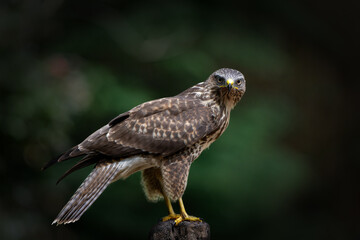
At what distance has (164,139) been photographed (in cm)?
407

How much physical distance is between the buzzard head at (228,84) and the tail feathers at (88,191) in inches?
35.1

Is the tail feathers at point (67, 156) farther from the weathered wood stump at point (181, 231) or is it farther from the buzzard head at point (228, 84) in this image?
the buzzard head at point (228, 84)

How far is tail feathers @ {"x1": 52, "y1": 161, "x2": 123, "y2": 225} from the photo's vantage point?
11.9ft

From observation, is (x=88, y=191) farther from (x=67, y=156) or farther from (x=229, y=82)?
(x=229, y=82)

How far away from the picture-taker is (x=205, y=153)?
7672 mm

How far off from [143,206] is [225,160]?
1258 millimetres

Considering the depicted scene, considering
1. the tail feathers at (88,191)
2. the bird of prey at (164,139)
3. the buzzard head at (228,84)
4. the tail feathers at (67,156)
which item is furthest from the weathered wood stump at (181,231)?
the buzzard head at (228,84)

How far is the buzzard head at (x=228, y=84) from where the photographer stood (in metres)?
4.05

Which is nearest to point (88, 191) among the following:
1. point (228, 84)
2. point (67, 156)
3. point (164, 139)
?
point (67, 156)

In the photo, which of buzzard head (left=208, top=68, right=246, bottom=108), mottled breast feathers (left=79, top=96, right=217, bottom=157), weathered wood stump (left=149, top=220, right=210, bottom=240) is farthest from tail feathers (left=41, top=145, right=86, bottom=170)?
buzzard head (left=208, top=68, right=246, bottom=108)

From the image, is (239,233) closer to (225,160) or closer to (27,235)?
(225,160)

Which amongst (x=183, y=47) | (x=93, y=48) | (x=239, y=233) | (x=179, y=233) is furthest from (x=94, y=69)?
(x=179, y=233)

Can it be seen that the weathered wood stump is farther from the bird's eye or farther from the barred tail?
the bird's eye

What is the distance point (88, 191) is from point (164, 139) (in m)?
0.66
